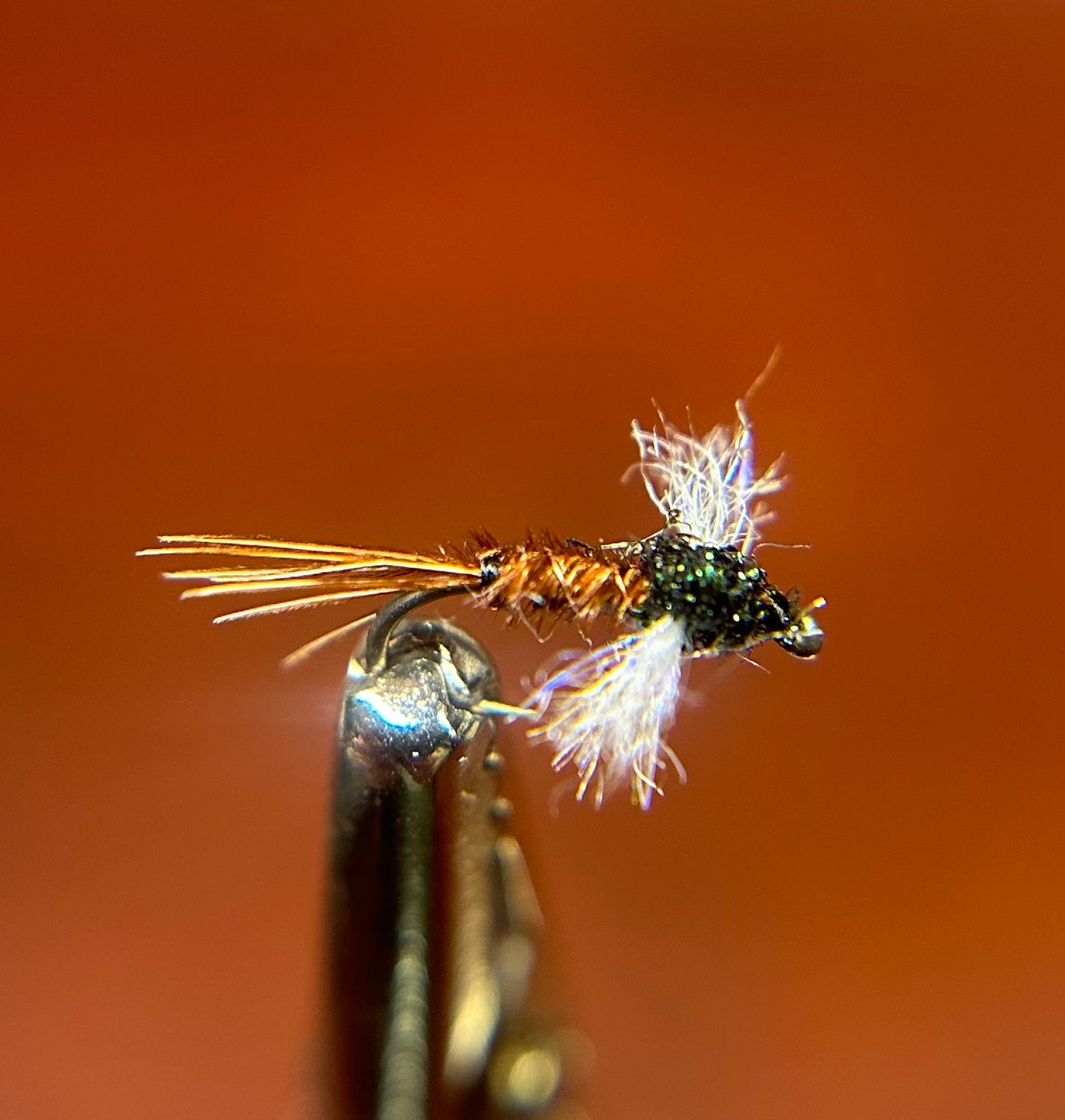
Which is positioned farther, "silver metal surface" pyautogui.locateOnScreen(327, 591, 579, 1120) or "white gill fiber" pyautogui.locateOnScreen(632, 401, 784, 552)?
"white gill fiber" pyautogui.locateOnScreen(632, 401, 784, 552)

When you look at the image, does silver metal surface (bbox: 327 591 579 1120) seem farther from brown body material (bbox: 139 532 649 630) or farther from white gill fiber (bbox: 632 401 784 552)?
white gill fiber (bbox: 632 401 784 552)

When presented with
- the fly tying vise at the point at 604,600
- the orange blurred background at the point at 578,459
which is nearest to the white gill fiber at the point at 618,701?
the fly tying vise at the point at 604,600

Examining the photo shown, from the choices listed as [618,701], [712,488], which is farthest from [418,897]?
[712,488]

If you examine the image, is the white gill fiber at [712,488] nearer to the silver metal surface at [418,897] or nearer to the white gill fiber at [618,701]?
the white gill fiber at [618,701]

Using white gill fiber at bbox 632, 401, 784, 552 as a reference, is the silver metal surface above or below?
below

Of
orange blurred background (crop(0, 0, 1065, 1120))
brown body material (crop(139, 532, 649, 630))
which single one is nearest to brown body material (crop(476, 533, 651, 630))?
brown body material (crop(139, 532, 649, 630))

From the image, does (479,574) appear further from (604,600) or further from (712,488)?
(712,488)
